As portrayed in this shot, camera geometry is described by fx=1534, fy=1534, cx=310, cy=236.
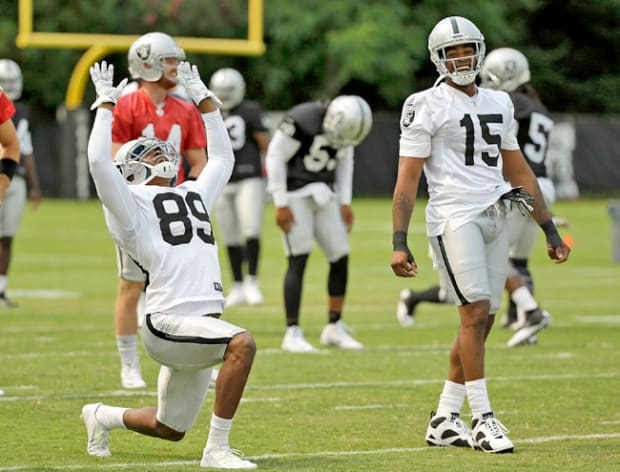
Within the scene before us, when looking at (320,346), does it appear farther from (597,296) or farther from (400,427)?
(597,296)

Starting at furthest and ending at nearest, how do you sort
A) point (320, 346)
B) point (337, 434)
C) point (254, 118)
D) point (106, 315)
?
point (254, 118), point (106, 315), point (320, 346), point (337, 434)

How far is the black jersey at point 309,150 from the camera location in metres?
10.1

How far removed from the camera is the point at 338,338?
1026 centimetres

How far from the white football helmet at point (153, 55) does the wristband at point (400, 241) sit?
7.83 feet

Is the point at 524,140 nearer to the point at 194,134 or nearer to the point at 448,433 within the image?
the point at 194,134

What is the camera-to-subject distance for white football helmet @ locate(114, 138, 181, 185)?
6.34 metres

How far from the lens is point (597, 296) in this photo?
13.8 meters

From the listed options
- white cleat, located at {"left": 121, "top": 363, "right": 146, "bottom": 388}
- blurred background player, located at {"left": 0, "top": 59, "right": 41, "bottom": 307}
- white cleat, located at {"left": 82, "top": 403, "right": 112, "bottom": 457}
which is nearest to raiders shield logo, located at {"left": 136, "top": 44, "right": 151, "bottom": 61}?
white cleat, located at {"left": 121, "top": 363, "right": 146, "bottom": 388}

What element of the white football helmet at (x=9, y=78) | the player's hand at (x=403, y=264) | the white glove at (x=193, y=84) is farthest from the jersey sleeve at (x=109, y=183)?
the white football helmet at (x=9, y=78)

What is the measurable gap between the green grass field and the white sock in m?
0.29

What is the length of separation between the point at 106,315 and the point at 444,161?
606cm

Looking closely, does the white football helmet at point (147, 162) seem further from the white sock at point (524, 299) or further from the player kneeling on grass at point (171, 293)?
the white sock at point (524, 299)

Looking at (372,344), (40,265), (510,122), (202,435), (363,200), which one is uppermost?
(510,122)

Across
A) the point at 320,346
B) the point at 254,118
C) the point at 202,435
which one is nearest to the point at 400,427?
the point at 202,435
